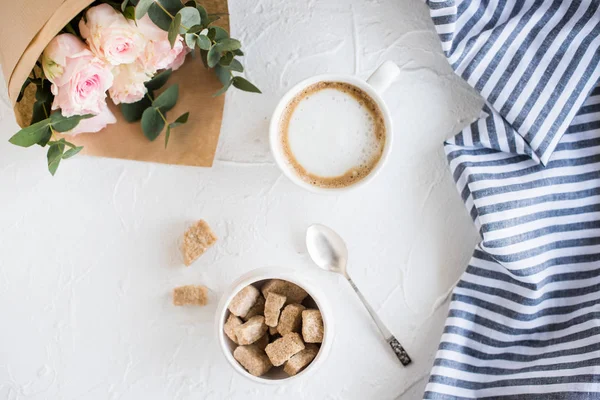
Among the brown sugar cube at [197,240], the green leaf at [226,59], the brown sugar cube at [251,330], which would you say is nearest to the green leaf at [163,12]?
the green leaf at [226,59]

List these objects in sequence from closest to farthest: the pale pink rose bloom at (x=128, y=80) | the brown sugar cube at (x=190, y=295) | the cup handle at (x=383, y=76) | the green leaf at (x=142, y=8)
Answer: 1. the green leaf at (x=142, y=8)
2. the pale pink rose bloom at (x=128, y=80)
3. the cup handle at (x=383, y=76)
4. the brown sugar cube at (x=190, y=295)

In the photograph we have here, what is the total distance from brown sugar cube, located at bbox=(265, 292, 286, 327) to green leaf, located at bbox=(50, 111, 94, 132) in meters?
0.40

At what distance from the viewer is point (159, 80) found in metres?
1.10

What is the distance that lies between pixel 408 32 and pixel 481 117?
7.6 inches

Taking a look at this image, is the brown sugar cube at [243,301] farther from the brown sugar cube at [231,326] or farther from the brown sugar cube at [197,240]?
Answer: the brown sugar cube at [197,240]

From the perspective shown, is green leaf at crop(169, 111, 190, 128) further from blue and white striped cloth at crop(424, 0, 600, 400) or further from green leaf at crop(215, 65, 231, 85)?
blue and white striped cloth at crop(424, 0, 600, 400)

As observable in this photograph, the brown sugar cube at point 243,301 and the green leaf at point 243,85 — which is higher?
the green leaf at point 243,85

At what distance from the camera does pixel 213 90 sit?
1.13 m

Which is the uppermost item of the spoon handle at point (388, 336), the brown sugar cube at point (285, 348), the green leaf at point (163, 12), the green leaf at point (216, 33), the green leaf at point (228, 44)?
the green leaf at point (163, 12)

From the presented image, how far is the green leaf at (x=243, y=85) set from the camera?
1.06 metres

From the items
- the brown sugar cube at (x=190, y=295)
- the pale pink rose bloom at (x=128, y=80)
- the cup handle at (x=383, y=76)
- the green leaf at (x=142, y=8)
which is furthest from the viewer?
the brown sugar cube at (x=190, y=295)

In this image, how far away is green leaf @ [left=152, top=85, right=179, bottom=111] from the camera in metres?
1.08

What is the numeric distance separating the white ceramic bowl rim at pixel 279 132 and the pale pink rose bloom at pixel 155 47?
20cm

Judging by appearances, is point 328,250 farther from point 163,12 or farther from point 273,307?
point 163,12
